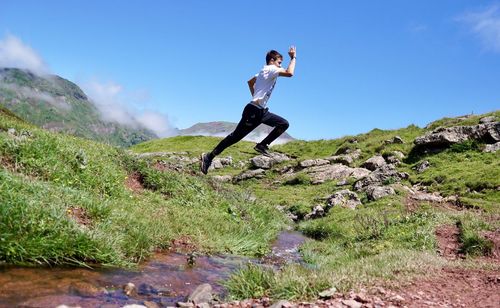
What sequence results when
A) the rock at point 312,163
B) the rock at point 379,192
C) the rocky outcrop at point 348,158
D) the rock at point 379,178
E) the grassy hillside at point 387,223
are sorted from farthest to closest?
the rock at point 312,163 → the rocky outcrop at point 348,158 → the rock at point 379,178 → the rock at point 379,192 → the grassy hillside at point 387,223

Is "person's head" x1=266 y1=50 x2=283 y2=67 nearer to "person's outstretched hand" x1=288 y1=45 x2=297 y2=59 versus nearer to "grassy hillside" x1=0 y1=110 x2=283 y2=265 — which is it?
"person's outstretched hand" x1=288 y1=45 x2=297 y2=59

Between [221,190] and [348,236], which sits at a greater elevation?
[221,190]

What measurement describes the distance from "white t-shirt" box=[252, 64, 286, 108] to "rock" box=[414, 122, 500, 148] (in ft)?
102

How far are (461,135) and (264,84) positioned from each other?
32748 millimetres

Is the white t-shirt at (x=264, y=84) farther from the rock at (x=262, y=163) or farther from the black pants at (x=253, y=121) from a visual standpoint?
the rock at (x=262, y=163)

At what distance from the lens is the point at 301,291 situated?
21.9 feet

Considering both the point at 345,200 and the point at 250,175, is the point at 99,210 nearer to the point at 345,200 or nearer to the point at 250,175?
the point at 345,200

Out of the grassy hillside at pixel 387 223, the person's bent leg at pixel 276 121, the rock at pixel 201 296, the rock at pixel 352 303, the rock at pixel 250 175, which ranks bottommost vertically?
the rock at pixel 201 296

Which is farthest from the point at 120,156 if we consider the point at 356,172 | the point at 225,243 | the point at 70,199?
the point at 356,172

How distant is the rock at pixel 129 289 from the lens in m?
7.45

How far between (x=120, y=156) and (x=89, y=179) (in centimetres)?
572

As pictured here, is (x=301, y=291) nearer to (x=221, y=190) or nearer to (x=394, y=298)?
(x=394, y=298)

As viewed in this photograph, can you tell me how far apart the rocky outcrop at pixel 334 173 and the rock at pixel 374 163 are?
121cm

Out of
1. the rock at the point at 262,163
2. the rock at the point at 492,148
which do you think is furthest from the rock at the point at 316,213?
the rock at the point at 262,163
